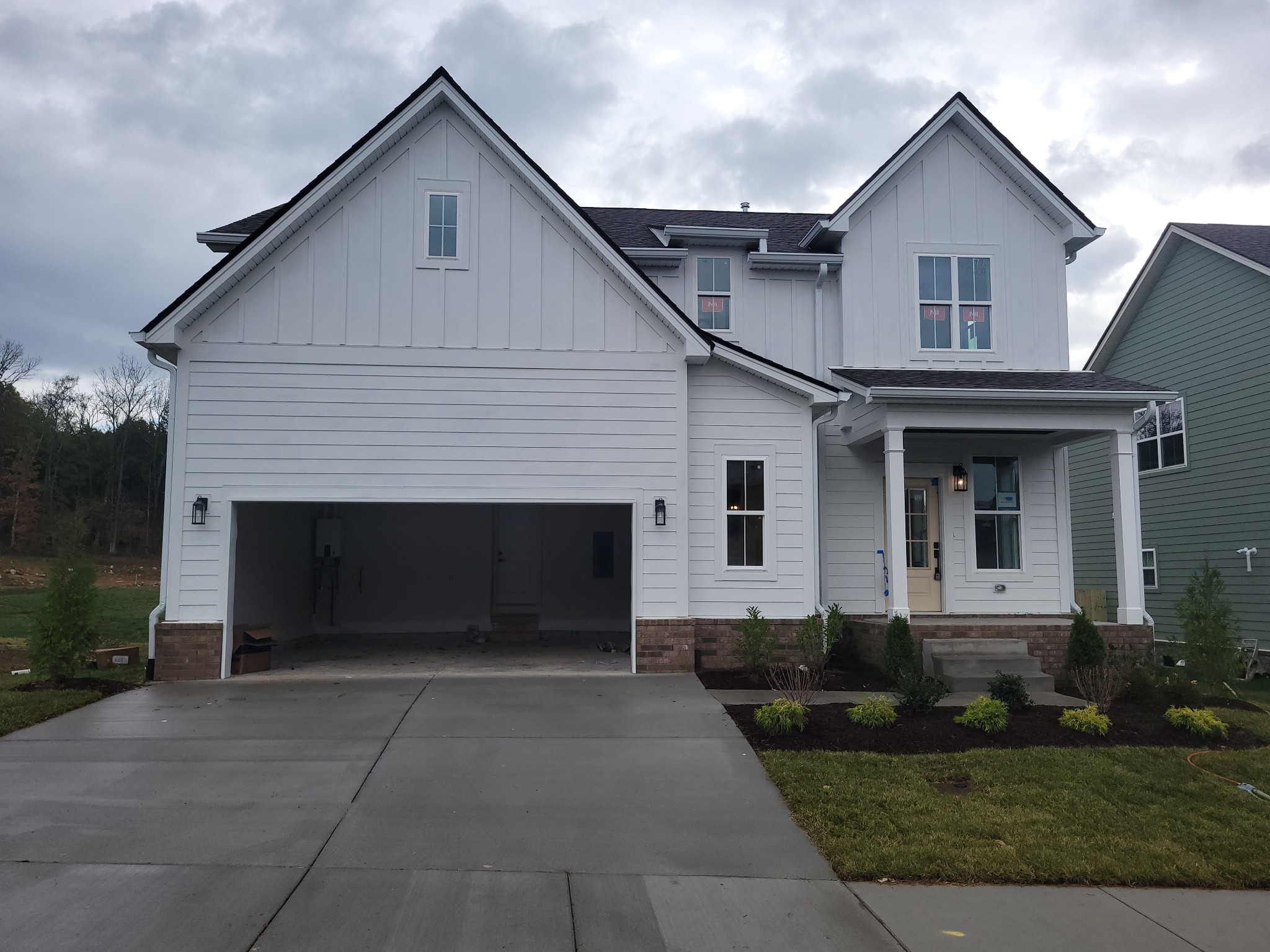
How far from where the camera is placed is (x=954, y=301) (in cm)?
1340

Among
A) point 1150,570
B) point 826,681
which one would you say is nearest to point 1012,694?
point 826,681

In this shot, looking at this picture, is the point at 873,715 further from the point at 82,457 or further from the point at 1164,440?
the point at 82,457

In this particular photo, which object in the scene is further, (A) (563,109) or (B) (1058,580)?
(A) (563,109)

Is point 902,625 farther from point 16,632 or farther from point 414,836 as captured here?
point 16,632

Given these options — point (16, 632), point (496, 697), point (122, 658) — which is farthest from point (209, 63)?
point (496, 697)

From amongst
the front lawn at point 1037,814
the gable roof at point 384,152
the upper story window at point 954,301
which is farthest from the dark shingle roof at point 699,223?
the front lawn at point 1037,814

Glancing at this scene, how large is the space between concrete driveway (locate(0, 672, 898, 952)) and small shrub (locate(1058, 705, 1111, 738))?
10.9ft

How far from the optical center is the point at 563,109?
1688 cm

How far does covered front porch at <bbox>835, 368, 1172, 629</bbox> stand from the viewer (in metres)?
12.0

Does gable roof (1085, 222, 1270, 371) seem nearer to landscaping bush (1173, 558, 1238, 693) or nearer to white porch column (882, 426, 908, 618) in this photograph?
landscaping bush (1173, 558, 1238, 693)

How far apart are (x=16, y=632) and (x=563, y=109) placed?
15.7 m

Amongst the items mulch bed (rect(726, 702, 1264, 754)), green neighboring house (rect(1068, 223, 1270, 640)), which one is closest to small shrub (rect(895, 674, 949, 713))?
mulch bed (rect(726, 702, 1264, 754))

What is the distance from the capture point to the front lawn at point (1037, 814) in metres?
4.84

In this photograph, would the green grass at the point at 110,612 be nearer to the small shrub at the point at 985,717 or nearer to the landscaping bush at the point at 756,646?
the landscaping bush at the point at 756,646
